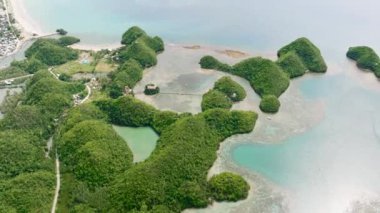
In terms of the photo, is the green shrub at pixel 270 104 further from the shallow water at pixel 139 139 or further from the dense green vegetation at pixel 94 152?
the dense green vegetation at pixel 94 152

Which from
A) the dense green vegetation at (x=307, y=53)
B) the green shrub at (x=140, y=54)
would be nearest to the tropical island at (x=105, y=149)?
the green shrub at (x=140, y=54)

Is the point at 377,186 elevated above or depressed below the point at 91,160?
below

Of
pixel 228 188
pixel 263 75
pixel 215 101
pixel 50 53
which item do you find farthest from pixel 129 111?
pixel 50 53

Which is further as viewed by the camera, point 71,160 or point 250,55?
point 250,55

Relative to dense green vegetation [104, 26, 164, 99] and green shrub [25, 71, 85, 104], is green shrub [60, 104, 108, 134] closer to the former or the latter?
green shrub [25, 71, 85, 104]

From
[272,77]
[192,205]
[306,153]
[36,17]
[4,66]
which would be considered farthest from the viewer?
[36,17]

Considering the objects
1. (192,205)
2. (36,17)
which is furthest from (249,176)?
(36,17)

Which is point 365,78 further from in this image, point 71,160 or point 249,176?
point 71,160

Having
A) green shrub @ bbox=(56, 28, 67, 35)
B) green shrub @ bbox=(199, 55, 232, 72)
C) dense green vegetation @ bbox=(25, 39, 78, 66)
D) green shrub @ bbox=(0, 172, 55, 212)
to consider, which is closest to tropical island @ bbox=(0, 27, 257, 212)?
green shrub @ bbox=(0, 172, 55, 212)

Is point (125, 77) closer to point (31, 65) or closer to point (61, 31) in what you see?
point (31, 65)
